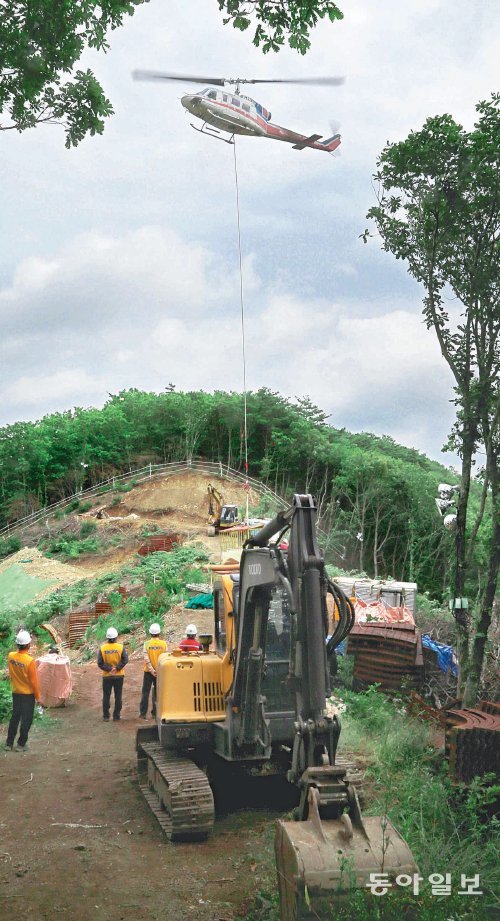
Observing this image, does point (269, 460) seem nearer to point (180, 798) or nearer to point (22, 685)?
point (22, 685)

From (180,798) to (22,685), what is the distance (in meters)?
4.53

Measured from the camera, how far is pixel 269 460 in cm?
6125

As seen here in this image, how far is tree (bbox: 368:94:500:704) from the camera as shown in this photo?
1141 cm

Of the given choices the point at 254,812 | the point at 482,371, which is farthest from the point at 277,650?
the point at 482,371

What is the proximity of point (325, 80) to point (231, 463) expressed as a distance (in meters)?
53.5

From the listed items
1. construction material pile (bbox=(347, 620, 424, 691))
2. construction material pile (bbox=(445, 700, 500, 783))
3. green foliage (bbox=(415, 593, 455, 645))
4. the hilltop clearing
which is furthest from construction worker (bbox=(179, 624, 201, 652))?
the hilltop clearing

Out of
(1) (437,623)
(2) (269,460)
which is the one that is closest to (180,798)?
(1) (437,623)

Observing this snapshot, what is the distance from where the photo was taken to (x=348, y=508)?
56.9m

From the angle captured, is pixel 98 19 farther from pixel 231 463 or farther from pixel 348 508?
pixel 231 463

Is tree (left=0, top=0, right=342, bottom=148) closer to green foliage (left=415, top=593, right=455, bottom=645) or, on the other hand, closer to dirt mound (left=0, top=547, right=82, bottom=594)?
green foliage (left=415, top=593, right=455, bottom=645)

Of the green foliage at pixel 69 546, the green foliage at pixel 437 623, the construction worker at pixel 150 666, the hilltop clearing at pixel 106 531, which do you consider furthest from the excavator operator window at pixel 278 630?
the green foliage at pixel 69 546

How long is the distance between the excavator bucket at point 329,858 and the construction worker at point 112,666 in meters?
9.47

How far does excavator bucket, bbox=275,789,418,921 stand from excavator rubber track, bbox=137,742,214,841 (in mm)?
2937

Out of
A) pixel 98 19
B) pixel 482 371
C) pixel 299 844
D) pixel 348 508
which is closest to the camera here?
pixel 299 844
